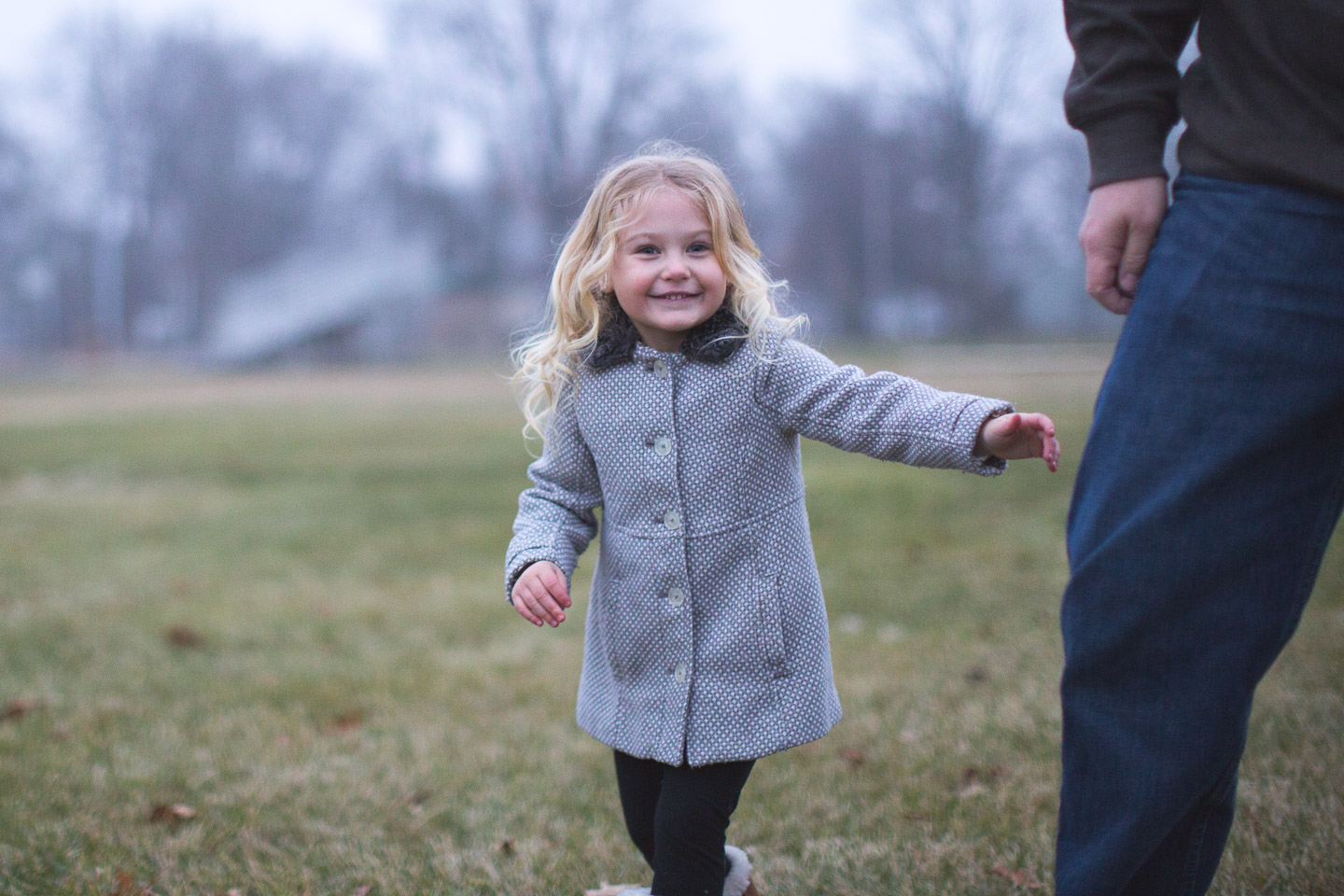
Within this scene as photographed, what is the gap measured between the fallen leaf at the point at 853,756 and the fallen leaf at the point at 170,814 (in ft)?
5.27

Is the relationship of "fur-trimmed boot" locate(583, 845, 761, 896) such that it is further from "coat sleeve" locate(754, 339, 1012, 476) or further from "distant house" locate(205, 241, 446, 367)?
"distant house" locate(205, 241, 446, 367)

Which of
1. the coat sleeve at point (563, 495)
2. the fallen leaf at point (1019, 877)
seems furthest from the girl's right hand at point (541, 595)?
the fallen leaf at point (1019, 877)

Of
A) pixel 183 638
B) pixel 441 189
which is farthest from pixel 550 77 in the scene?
pixel 183 638

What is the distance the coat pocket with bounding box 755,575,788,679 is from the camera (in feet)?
6.51

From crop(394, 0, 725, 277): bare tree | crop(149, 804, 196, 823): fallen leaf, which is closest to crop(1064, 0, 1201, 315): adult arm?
crop(149, 804, 196, 823): fallen leaf

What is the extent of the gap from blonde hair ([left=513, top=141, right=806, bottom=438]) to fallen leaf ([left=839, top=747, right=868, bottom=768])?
4.56ft

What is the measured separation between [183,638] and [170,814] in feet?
6.17

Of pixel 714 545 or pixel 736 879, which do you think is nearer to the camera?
pixel 714 545

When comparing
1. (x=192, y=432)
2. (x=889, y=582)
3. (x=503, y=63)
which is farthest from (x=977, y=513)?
(x=503, y=63)

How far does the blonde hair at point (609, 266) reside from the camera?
207cm

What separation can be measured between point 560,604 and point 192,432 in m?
11.8

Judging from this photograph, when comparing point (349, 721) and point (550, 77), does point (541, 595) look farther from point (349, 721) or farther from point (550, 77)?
point (550, 77)

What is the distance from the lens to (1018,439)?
1.75 m

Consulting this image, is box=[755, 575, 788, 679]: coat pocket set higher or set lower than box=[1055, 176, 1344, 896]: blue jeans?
lower
